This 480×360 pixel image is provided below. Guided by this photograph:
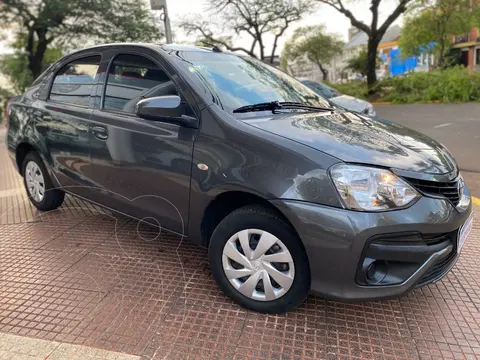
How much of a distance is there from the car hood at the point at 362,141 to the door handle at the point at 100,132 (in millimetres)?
1326

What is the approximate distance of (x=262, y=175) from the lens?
2332 millimetres

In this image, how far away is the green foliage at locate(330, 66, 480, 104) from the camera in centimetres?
1608

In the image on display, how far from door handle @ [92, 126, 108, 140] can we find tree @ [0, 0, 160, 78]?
52.8ft

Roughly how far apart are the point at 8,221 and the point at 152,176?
240 centimetres

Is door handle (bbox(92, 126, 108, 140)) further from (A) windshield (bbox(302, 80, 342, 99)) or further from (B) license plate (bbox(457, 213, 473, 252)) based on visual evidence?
(A) windshield (bbox(302, 80, 342, 99))

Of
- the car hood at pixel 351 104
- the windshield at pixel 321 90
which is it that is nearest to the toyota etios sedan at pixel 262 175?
the car hood at pixel 351 104

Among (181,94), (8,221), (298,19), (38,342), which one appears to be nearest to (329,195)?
(181,94)

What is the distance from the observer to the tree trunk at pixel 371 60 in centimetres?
1986

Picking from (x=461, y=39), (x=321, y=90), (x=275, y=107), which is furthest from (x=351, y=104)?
(x=461, y=39)

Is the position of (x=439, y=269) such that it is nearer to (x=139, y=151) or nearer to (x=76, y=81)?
(x=139, y=151)

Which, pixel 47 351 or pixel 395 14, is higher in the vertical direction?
pixel 395 14

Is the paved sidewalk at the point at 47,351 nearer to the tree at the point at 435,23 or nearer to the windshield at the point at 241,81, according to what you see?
the windshield at the point at 241,81

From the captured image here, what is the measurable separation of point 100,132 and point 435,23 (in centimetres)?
3026

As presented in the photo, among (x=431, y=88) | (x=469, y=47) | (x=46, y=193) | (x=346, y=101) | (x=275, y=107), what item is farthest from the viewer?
(x=469, y=47)
